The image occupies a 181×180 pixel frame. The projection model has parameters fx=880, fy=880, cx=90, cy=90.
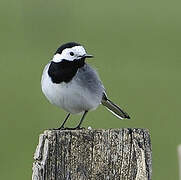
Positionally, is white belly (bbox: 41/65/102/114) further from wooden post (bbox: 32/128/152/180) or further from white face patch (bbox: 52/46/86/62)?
wooden post (bbox: 32/128/152/180)

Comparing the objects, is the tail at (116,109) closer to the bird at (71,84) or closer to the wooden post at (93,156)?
the bird at (71,84)

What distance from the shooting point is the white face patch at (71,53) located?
5027mm

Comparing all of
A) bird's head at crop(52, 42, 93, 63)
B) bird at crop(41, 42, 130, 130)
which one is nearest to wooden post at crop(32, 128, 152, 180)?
bird's head at crop(52, 42, 93, 63)

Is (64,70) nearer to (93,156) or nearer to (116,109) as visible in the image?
(116,109)

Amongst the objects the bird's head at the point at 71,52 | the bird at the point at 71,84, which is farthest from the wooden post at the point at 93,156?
the bird at the point at 71,84

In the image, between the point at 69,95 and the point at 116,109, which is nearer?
Result: the point at 69,95

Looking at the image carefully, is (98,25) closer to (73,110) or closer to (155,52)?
(155,52)

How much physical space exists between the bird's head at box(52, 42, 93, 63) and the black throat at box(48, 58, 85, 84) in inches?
2.1

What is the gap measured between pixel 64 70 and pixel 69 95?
0.53 ft

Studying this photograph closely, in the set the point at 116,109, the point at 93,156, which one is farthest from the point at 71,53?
the point at 93,156

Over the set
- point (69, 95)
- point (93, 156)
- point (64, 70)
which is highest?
point (64, 70)

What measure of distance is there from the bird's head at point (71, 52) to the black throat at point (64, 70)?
5cm

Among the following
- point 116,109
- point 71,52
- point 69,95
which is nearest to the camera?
point 71,52

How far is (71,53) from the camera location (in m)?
5.10
